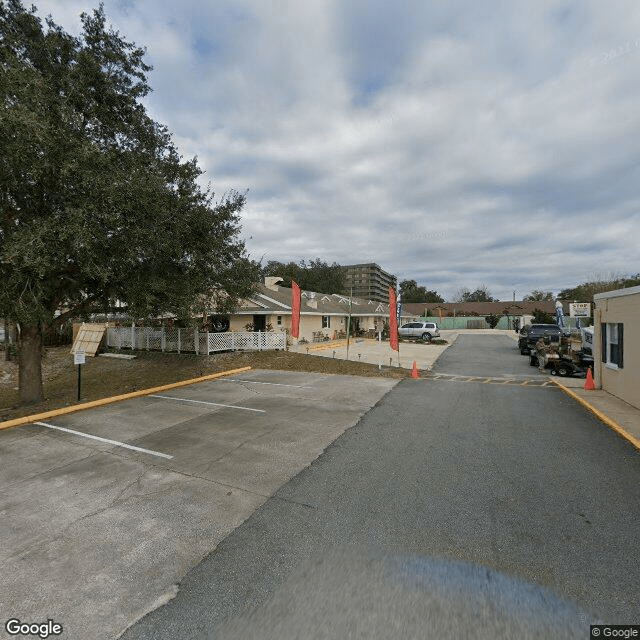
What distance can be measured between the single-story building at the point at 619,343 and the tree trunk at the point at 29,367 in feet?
55.8

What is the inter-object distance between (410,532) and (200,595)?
2178 millimetres

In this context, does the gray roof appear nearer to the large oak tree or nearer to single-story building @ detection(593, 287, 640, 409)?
the large oak tree

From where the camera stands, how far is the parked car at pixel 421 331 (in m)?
32.8

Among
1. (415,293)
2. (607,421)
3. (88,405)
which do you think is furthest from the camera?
(415,293)

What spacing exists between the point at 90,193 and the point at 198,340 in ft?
37.6

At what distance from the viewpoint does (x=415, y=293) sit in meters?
111

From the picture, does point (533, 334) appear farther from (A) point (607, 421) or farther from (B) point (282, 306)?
(B) point (282, 306)

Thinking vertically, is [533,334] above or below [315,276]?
below

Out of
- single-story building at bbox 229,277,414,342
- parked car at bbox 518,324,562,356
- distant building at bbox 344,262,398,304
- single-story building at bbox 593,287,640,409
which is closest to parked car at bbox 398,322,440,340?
single-story building at bbox 229,277,414,342

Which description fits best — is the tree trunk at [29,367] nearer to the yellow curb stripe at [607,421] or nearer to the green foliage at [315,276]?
the yellow curb stripe at [607,421]

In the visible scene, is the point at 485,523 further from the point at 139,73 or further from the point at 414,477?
the point at 139,73

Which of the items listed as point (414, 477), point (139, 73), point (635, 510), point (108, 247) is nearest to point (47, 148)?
point (108, 247)

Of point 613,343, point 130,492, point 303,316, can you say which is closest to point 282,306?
point 303,316

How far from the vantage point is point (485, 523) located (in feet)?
12.7
